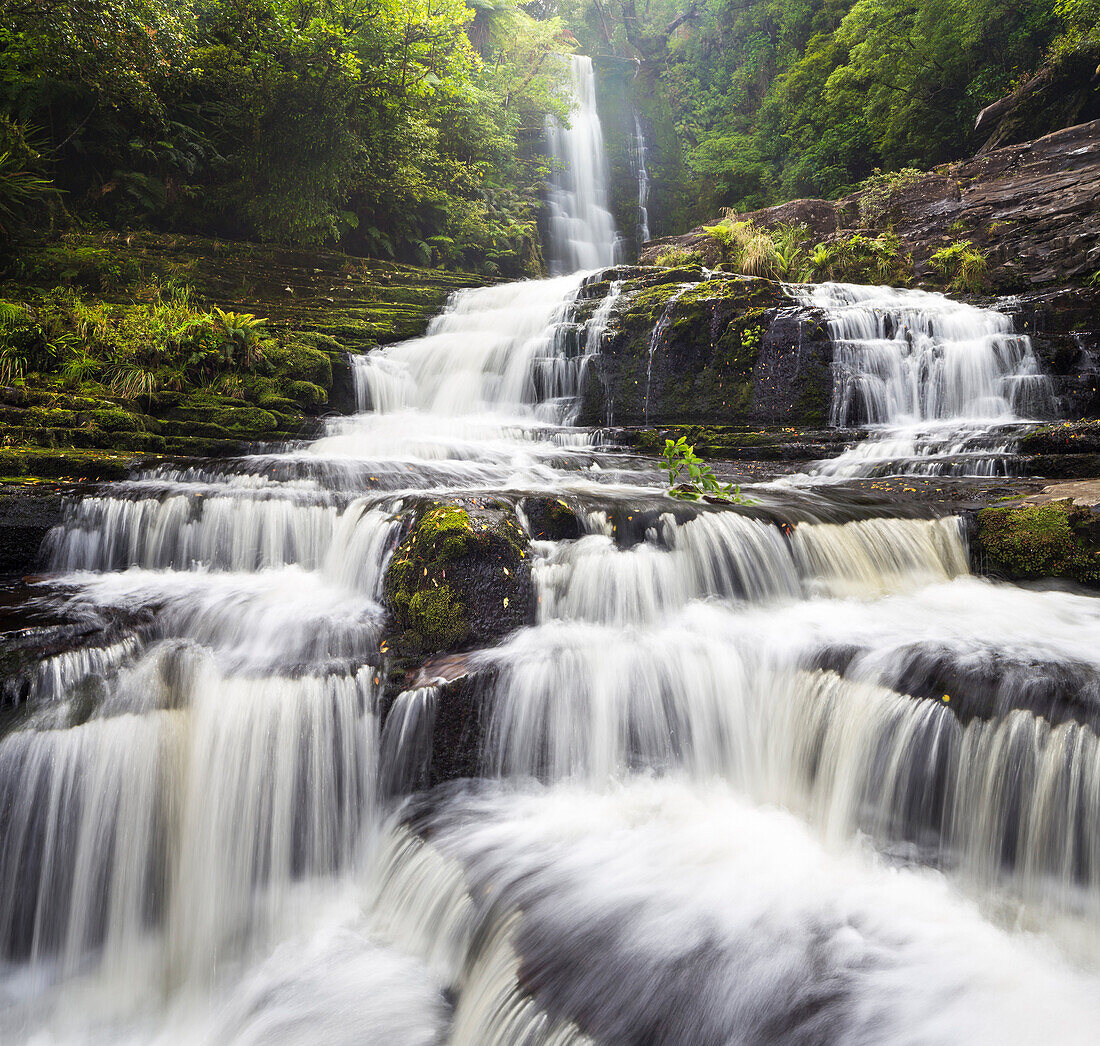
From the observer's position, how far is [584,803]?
3014 millimetres

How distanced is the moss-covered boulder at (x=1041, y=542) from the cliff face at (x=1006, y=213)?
727 centimetres

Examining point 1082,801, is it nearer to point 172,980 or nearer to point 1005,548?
point 1005,548

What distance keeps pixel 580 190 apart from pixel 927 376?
1861 centimetres

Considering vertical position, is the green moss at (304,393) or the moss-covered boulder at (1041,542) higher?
the green moss at (304,393)

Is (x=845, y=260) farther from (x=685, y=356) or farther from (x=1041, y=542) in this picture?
(x=1041, y=542)

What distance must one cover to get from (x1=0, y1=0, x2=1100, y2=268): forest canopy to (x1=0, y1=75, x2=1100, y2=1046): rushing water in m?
9.85

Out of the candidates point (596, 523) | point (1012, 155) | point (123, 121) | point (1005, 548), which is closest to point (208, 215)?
point (123, 121)

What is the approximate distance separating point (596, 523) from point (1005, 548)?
289 centimetres

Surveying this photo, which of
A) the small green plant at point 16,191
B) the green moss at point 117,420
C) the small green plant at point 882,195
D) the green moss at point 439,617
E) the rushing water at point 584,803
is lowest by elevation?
the rushing water at point 584,803

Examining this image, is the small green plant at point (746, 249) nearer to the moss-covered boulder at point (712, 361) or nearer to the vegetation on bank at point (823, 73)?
the moss-covered boulder at point (712, 361)

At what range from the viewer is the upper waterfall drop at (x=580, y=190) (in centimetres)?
2112

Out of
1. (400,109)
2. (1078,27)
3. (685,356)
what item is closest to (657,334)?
(685,356)

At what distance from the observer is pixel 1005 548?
14.2 feet

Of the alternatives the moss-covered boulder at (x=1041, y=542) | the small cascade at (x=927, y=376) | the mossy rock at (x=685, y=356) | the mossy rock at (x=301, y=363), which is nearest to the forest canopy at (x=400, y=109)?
the mossy rock at (x=301, y=363)
